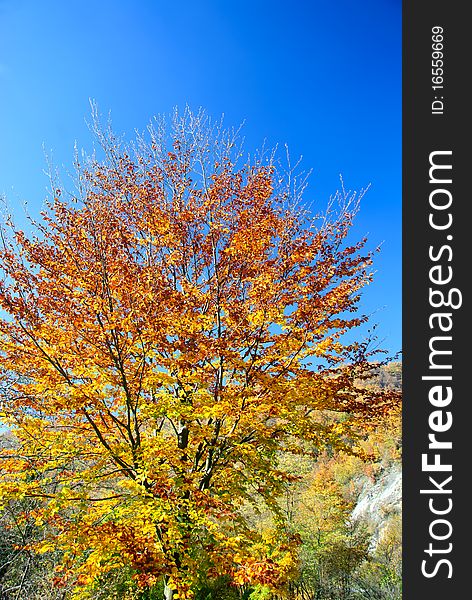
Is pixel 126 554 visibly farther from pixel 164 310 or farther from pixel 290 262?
pixel 290 262

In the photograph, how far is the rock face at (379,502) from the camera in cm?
2811

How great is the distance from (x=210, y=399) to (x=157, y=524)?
181 centimetres

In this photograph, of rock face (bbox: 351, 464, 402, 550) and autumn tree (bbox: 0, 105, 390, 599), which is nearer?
autumn tree (bbox: 0, 105, 390, 599)

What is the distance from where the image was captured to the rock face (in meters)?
28.1

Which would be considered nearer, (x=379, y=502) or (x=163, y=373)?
(x=163, y=373)

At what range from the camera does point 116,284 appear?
579 centimetres

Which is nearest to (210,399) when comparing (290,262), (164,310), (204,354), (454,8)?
(204,354)

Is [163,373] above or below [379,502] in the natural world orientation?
above

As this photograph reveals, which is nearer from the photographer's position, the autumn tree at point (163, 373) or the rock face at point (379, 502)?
the autumn tree at point (163, 373)

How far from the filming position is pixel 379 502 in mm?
30469

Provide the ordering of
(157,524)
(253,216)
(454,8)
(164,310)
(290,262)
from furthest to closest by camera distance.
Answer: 1. (253,216)
2. (290,262)
3. (164,310)
4. (157,524)
5. (454,8)

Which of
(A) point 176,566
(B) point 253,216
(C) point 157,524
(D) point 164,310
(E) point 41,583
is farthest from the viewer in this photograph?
(E) point 41,583

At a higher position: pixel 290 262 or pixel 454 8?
pixel 454 8

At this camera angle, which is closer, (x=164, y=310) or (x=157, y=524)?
(x=157, y=524)
